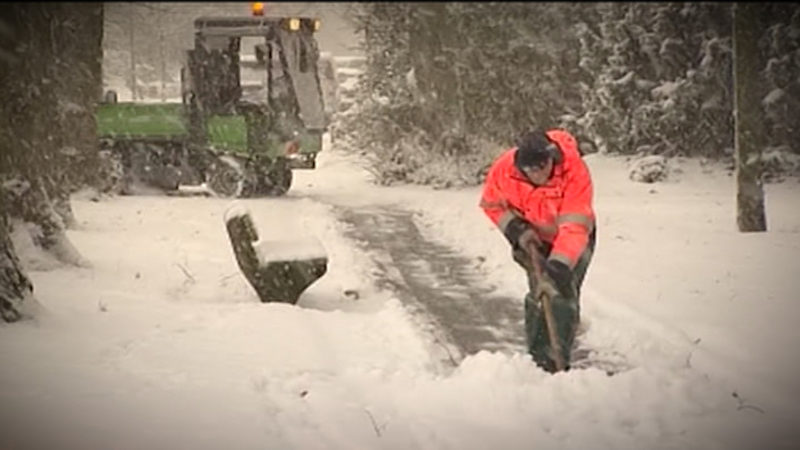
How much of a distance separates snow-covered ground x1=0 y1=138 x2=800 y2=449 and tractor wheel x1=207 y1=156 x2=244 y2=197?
224 inches

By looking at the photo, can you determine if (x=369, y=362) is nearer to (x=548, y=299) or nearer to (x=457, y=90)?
(x=548, y=299)

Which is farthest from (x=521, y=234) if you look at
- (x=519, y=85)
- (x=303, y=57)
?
(x=519, y=85)

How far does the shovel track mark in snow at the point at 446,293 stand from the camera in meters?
7.62

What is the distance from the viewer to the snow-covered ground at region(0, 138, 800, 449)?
17.1ft

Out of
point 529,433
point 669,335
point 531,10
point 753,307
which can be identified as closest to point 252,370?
point 529,433

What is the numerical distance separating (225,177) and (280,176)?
4.06 feet

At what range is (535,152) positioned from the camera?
5.94 metres

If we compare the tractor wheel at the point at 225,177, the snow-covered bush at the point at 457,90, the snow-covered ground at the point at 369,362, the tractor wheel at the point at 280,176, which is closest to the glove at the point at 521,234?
the snow-covered ground at the point at 369,362

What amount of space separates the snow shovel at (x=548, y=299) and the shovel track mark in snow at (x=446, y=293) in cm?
106

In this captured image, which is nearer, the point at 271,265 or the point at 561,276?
the point at 561,276

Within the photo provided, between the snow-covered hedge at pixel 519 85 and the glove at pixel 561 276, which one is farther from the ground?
the snow-covered hedge at pixel 519 85

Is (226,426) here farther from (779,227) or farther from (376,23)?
(376,23)

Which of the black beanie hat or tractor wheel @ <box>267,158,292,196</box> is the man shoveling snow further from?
tractor wheel @ <box>267,158,292,196</box>

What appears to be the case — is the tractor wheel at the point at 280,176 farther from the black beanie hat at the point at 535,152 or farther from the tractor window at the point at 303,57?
the black beanie hat at the point at 535,152
